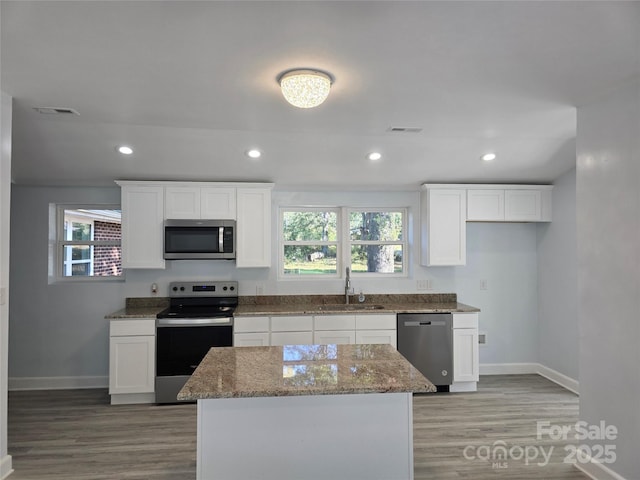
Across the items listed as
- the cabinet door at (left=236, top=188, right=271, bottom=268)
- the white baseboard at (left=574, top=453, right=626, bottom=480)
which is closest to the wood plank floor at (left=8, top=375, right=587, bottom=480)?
the white baseboard at (left=574, top=453, right=626, bottom=480)

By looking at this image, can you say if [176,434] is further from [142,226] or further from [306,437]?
[142,226]

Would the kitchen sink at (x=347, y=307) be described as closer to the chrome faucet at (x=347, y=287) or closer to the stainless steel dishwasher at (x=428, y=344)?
the chrome faucet at (x=347, y=287)

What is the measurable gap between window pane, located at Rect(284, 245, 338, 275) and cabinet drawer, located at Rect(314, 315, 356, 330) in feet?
2.63

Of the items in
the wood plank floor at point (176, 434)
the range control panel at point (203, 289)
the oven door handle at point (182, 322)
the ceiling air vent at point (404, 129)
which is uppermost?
the ceiling air vent at point (404, 129)

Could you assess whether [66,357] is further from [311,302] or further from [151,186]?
[311,302]

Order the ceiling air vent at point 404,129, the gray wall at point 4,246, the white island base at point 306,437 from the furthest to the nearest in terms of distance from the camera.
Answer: the ceiling air vent at point 404,129 < the gray wall at point 4,246 < the white island base at point 306,437

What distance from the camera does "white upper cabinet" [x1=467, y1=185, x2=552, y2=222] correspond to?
4277 millimetres

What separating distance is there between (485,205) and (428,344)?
5.34ft

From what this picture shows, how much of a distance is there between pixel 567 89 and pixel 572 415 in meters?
2.75

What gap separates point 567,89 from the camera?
7.88ft

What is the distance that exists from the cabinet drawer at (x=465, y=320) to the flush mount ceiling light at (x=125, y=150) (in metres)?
3.44

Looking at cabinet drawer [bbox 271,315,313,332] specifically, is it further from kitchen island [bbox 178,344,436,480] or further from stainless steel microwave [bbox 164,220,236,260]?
kitchen island [bbox 178,344,436,480]

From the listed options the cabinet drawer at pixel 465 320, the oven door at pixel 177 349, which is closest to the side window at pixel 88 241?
the oven door at pixel 177 349

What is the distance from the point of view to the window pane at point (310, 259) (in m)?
4.57
